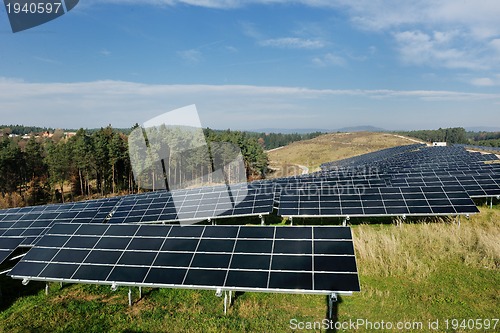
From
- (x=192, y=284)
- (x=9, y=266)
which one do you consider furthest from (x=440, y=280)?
(x=9, y=266)

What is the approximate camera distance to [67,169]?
50125 mm

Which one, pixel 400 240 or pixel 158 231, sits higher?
pixel 158 231

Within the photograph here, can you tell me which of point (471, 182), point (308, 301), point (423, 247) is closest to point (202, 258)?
point (308, 301)

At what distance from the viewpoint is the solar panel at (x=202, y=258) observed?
9.27 m

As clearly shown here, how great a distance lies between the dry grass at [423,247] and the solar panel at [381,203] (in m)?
0.89

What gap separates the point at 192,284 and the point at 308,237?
4.19 m

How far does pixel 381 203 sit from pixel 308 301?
9.23 meters

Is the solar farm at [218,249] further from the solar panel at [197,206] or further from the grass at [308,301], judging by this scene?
the grass at [308,301]

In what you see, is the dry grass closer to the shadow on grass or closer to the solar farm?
the solar farm

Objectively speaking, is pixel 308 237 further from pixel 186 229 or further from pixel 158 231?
pixel 158 231

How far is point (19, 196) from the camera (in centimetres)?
4972

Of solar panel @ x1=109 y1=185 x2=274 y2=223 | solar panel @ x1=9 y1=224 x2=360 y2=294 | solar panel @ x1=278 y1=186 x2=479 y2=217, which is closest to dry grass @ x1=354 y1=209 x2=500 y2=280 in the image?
solar panel @ x1=278 y1=186 x2=479 y2=217

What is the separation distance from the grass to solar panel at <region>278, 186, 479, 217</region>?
114 inches

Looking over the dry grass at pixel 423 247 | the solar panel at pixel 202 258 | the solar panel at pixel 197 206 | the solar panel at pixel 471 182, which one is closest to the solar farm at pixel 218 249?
the solar panel at pixel 202 258
